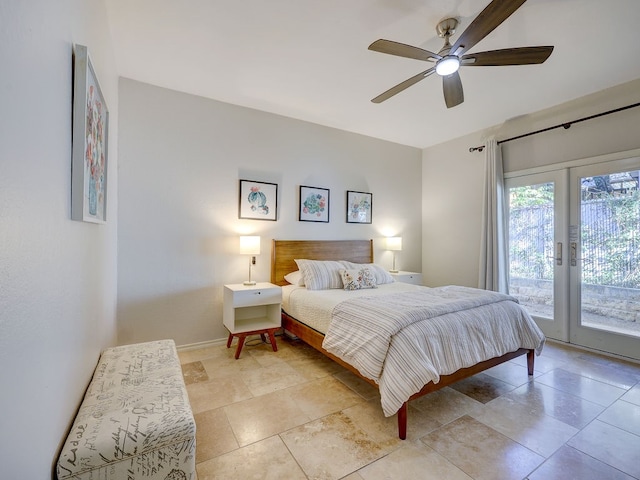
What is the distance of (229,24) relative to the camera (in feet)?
7.11

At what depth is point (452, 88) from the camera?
2.30m

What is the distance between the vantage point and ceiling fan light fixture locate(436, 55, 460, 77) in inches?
→ 78.2

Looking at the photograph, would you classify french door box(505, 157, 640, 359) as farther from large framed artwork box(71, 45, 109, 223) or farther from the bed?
large framed artwork box(71, 45, 109, 223)

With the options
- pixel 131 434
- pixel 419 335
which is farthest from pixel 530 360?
pixel 131 434

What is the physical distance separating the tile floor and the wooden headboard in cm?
118

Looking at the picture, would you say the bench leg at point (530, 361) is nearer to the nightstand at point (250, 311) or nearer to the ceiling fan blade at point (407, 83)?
the nightstand at point (250, 311)

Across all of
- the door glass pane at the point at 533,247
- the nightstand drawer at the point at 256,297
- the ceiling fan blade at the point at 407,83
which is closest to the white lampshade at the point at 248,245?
the nightstand drawer at the point at 256,297

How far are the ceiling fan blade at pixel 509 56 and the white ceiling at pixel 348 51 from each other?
0.33 m

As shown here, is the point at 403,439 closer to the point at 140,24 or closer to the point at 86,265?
the point at 86,265

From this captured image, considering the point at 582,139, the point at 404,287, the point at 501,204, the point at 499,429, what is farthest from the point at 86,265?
the point at 582,139

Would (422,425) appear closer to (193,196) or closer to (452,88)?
(452,88)

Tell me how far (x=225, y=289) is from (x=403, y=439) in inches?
85.4

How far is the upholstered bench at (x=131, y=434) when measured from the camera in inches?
41.5

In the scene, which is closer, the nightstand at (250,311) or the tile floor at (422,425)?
the tile floor at (422,425)
